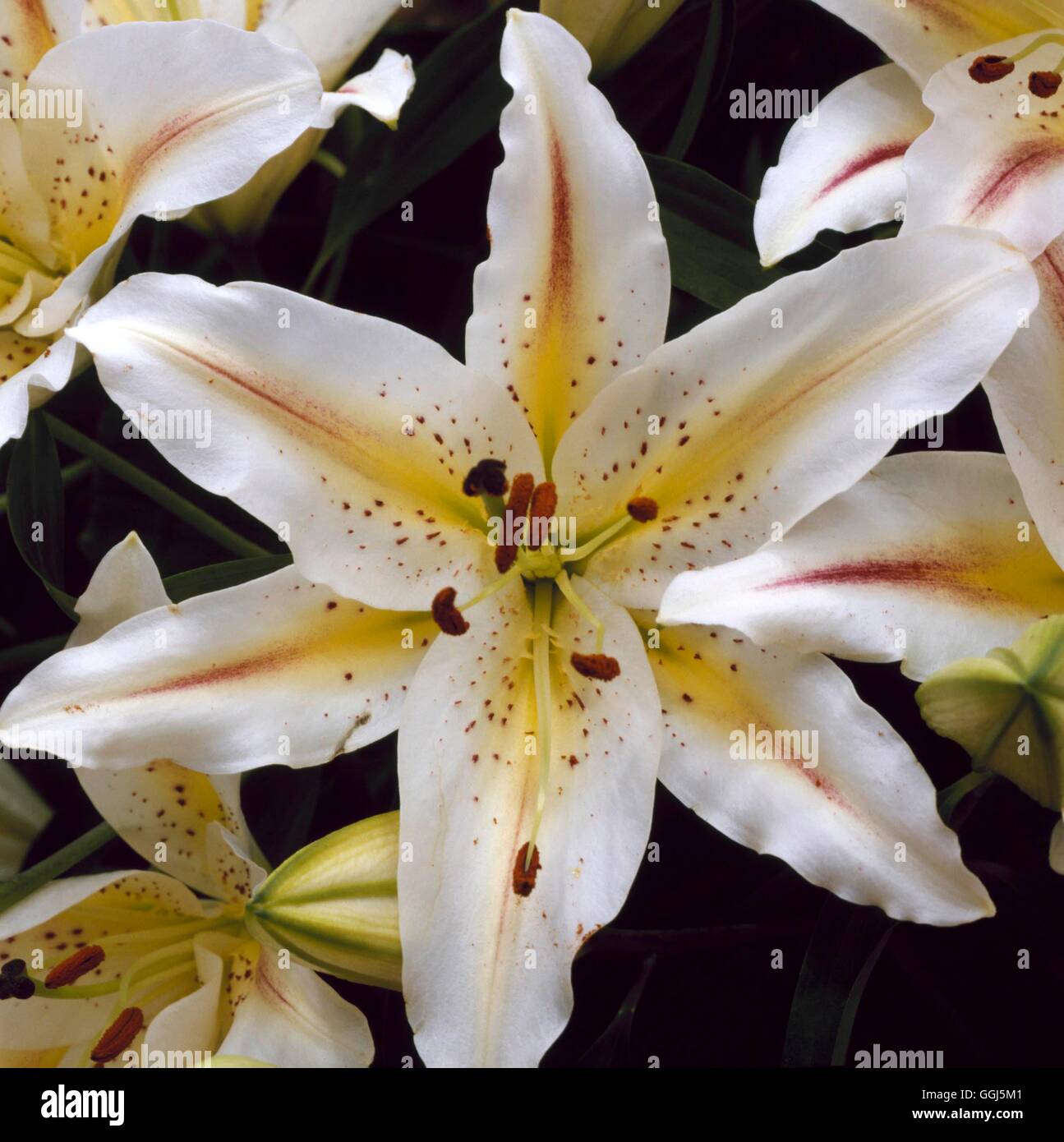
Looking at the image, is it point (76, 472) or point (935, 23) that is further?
point (76, 472)

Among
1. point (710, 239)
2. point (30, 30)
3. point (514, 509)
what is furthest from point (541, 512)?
point (30, 30)

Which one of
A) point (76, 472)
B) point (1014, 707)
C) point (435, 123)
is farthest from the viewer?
point (76, 472)

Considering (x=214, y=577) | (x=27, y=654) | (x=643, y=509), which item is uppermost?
(x=643, y=509)

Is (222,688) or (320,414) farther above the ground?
(320,414)

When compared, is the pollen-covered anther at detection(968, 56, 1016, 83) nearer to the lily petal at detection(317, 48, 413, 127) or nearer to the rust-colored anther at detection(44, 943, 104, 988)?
the lily petal at detection(317, 48, 413, 127)

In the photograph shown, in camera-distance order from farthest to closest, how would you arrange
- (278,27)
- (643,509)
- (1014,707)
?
(278,27)
(643,509)
(1014,707)

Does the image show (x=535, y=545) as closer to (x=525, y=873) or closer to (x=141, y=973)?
(x=525, y=873)

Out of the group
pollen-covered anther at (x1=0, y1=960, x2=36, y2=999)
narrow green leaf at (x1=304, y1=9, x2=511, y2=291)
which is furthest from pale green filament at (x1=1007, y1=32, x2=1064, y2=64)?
pollen-covered anther at (x1=0, y1=960, x2=36, y2=999)
